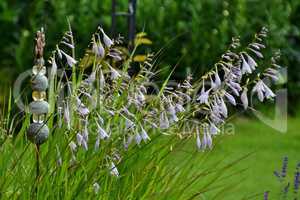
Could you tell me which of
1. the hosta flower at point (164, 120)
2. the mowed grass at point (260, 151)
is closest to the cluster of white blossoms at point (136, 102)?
the hosta flower at point (164, 120)

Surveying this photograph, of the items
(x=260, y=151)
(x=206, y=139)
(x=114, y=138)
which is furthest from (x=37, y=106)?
(x=260, y=151)

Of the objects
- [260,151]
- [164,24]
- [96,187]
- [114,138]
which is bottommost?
[260,151]

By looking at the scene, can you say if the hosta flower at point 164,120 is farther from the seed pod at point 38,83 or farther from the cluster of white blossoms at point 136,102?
the seed pod at point 38,83

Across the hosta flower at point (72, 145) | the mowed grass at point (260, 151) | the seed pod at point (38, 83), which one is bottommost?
the mowed grass at point (260, 151)

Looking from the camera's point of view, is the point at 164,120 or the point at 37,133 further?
the point at 164,120

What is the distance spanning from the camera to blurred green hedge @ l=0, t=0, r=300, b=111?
8663 millimetres

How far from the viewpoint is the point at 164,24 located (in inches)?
350

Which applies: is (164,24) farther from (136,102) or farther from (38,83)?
(38,83)

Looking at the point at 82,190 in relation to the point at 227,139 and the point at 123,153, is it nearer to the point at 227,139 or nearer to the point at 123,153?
the point at 123,153

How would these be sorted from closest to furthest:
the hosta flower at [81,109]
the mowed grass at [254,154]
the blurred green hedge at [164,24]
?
the hosta flower at [81,109]
the mowed grass at [254,154]
the blurred green hedge at [164,24]

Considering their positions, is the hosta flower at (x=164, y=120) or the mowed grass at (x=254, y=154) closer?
the hosta flower at (x=164, y=120)

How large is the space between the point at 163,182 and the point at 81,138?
70 cm

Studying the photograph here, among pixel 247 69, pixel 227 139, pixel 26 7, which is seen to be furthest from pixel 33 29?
pixel 247 69

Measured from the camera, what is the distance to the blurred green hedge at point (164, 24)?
8.66 m
